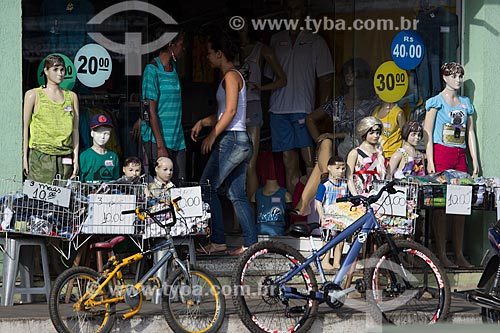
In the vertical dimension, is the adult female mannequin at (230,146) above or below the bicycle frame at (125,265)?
above

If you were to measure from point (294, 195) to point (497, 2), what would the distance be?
3.06m

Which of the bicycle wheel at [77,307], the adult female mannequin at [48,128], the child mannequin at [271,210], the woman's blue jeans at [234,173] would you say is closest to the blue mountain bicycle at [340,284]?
the bicycle wheel at [77,307]

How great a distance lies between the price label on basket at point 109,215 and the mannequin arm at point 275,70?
10.3 feet

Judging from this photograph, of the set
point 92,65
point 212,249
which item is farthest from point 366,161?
point 92,65

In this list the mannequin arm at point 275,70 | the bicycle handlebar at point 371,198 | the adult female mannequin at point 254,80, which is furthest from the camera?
the mannequin arm at point 275,70

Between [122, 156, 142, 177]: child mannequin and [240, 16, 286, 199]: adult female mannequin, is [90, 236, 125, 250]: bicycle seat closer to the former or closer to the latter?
[122, 156, 142, 177]: child mannequin

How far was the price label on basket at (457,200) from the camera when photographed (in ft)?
37.3

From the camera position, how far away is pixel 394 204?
11094 millimetres

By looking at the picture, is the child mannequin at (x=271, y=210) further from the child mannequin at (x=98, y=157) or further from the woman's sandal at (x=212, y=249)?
the child mannequin at (x=98, y=157)

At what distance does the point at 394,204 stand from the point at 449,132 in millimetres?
1455

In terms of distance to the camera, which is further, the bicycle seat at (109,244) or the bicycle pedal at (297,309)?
the bicycle seat at (109,244)

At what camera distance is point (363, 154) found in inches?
464

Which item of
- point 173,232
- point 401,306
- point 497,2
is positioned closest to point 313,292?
point 401,306

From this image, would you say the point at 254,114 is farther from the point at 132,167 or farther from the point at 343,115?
the point at 132,167
